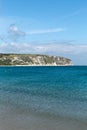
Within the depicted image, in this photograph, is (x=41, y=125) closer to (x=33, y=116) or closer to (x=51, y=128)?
(x=51, y=128)

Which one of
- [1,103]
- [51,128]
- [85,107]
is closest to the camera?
[51,128]

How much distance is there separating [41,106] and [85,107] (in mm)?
3509

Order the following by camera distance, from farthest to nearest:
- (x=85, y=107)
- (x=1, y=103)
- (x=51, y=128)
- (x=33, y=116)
A: 1. (x=1, y=103)
2. (x=85, y=107)
3. (x=33, y=116)
4. (x=51, y=128)

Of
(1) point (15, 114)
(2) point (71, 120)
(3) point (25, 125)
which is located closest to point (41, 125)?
(3) point (25, 125)

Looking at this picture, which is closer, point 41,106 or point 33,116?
point 33,116

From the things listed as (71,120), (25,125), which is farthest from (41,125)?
(71,120)

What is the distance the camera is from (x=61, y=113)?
22812 millimetres

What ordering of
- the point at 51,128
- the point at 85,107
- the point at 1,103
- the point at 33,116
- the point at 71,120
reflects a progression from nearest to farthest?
the point at 51,128
the point at 71,120
the point at 33,116
the point at 85,107
the point at 1,103

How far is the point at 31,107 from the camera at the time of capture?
84.2 feet

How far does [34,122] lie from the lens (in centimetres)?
1975

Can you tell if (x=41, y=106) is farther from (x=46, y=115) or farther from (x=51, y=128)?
(x=51, y=128)

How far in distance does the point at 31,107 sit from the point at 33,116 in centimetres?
387

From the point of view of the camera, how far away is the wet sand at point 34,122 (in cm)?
1815

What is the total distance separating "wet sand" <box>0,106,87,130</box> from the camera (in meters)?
18.1
